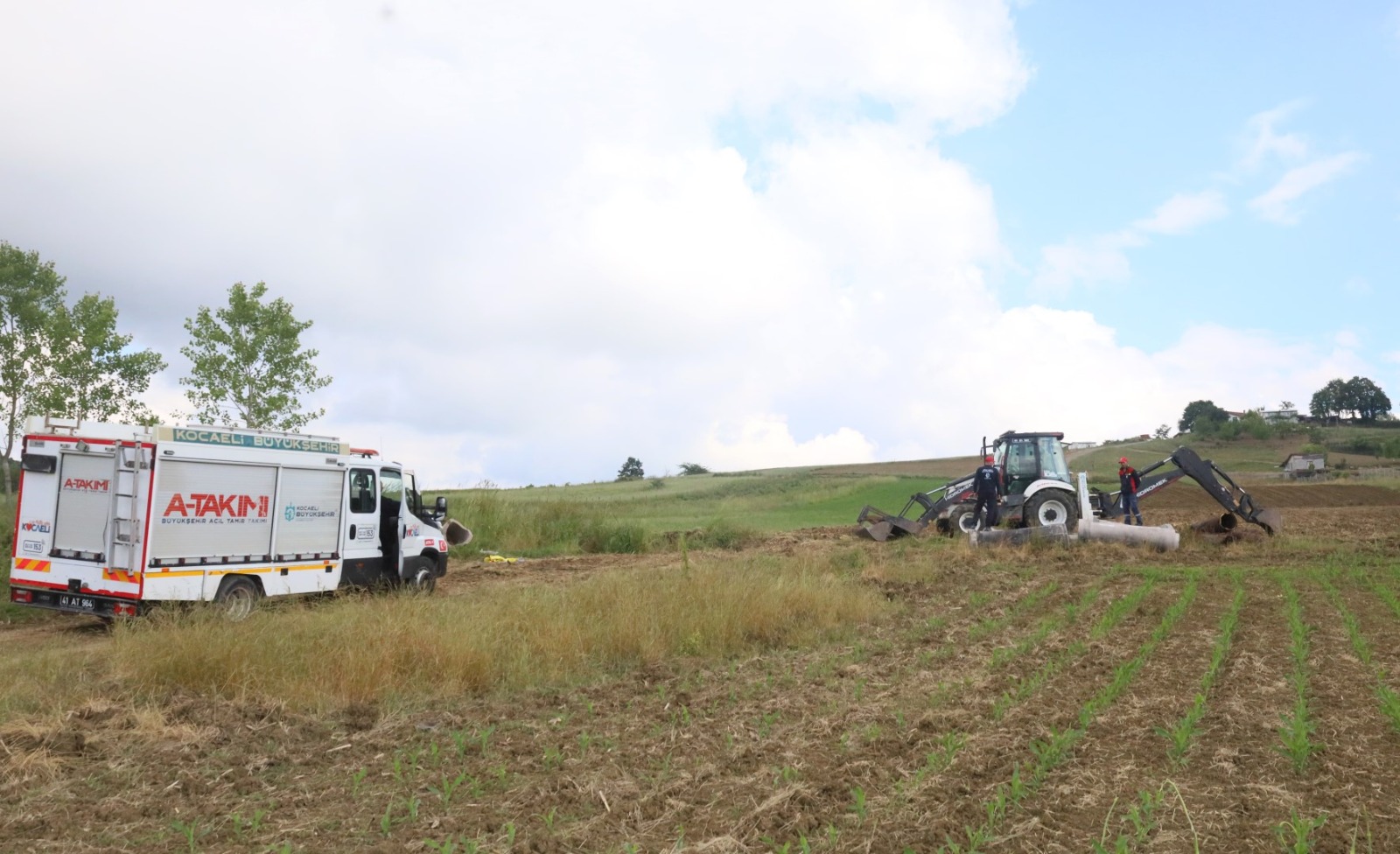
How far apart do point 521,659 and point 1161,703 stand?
5.55m

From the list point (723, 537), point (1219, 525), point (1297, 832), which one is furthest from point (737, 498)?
point (1297, 832)

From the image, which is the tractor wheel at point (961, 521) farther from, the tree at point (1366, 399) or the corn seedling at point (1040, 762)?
the tree at point (1366, 399)

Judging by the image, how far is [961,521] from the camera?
2319 centimetres

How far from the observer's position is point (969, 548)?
65.6 feet

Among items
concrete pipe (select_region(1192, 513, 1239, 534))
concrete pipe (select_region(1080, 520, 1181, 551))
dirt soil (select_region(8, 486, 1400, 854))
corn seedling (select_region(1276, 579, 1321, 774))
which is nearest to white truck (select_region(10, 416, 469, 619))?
dirt soil (select_region(8, 486, 1400, 854))

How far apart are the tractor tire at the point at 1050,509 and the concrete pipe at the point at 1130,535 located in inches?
25.3

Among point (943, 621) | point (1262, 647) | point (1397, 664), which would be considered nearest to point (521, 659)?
point (943, 621)

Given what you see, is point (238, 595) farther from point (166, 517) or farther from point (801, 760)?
point (801, 760)

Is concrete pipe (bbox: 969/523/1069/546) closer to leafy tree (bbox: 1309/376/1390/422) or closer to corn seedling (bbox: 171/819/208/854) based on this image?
corn seedling (bbox: 171/819/208/854)

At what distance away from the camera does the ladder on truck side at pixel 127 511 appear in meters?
12.0

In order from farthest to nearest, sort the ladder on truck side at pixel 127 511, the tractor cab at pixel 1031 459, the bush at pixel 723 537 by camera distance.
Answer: the bush at pixel 723 537, the tractor cab at pixel 1031 459, the ladder on truck side at pixel 127 511

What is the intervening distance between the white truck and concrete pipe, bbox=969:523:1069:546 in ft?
42.4

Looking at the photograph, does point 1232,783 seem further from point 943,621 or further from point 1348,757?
point 943,621

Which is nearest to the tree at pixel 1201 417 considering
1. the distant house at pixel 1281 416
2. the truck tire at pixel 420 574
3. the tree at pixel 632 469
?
the distant house at pixel 1281 416
